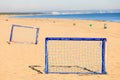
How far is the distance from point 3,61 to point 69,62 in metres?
2.84

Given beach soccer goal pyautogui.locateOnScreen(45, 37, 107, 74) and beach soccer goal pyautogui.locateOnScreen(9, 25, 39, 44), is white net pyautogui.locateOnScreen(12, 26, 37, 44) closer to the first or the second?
beach soccer goal pyautogui.locateOnScreen(9, 25, 39, 44)

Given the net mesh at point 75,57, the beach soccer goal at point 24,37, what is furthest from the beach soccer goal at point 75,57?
the beach soccer goal at point 24,37

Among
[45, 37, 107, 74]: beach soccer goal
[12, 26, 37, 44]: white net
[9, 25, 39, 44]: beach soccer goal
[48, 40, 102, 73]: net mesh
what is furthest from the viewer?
[12, 26, 37, 44]: white net

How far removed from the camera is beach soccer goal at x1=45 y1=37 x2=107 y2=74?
11.0m

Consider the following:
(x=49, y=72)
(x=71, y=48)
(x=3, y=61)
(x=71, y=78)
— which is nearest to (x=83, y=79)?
(x=71, y=78)

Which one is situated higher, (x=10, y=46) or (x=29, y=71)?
(x=10, y=46)

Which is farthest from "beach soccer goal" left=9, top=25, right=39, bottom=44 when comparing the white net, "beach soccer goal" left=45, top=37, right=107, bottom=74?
"beach soccer goal" left=45, top=37, right=107, bottom=74

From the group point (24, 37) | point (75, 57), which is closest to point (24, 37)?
point (24, 37)

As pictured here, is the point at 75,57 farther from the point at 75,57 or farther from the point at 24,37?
the point at 24,37

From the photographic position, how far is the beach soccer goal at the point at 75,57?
432 inches

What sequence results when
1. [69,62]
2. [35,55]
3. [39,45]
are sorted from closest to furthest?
[69,62], [35,55], [39,45]

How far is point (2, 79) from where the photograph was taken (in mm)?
9977

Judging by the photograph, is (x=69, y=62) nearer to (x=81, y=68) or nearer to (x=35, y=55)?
Answer: (x=81, y=68)

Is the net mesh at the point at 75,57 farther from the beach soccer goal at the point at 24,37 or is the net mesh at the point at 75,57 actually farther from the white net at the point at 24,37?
the white net at the point at 24,37
